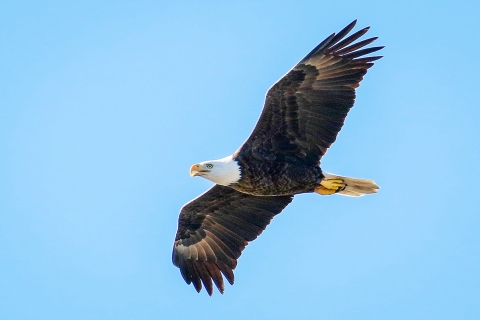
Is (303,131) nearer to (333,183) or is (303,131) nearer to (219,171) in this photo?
(333,183)

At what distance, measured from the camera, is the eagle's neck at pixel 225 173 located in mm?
15188

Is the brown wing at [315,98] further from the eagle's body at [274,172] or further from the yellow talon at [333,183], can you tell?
the yellow talon at [333,183]

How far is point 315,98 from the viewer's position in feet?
49.7

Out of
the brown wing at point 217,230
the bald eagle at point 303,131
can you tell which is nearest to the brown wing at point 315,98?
the bald eagle at point 303,131

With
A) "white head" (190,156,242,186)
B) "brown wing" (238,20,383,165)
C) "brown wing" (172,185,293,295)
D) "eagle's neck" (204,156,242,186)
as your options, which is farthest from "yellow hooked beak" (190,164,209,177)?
"brown wing" (172,185,293,295)

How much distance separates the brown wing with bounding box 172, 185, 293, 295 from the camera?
1620cm

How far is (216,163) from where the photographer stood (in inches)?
601

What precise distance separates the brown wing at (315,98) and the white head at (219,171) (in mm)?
335

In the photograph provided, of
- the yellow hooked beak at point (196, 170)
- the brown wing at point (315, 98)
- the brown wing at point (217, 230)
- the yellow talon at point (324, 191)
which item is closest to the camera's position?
the brown wing at point (315, 98)

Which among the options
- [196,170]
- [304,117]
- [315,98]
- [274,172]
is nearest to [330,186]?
[274,172]

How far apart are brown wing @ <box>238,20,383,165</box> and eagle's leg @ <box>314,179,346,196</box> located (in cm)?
43

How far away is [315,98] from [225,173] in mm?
1825

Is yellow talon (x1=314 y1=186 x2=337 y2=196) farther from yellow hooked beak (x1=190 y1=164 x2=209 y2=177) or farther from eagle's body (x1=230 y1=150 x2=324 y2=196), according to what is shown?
yellow hooked beak (x1=190 y1=164 x2=209 y2=177)

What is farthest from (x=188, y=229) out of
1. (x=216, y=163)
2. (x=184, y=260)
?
(x=216, y=163)
